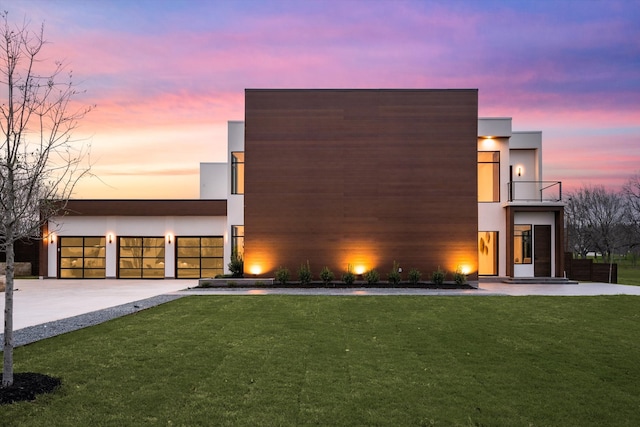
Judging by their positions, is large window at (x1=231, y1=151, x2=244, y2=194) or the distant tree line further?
the distant tree line

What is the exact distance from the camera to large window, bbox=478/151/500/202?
2442cm

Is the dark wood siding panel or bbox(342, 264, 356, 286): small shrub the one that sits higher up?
the dark wood siding panel

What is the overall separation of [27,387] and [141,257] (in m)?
22.4

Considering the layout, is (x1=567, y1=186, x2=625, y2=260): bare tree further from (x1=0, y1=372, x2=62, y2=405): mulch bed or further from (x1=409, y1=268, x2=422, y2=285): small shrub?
(x1=0, y1=372, x2=62, y2=405): mulch bed

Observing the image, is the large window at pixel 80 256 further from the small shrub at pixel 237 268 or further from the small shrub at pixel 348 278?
the small shrub at pixel 348 278

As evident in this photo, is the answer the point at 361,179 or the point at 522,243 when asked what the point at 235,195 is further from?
the point at 522,243

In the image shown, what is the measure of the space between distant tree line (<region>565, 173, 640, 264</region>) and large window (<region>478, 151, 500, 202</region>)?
27.8m

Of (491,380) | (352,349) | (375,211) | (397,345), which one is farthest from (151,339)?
(375,211)

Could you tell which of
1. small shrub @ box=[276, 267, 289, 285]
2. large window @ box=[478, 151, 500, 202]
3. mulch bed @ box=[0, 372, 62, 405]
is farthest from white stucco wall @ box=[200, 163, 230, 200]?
mulch bed @ box=[0, 372, 62, 405]

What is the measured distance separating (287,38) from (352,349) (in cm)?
1515

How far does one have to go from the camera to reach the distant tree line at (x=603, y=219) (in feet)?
165

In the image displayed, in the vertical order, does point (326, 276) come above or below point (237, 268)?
below

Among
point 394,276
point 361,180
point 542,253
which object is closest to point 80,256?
point 361,180

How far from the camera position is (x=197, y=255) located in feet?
88.2
